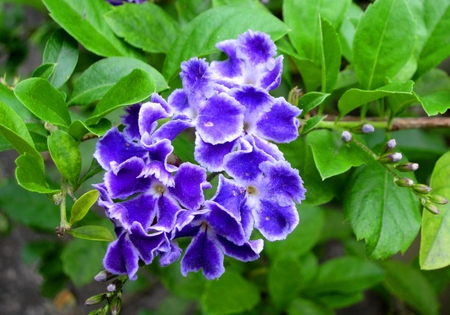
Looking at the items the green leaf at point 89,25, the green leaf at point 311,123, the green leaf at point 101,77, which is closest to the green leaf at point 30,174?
the green leaf at point 101,77

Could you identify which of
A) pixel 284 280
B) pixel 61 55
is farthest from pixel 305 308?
pixel 61 55

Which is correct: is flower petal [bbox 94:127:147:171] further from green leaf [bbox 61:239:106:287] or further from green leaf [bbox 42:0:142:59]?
green leaf [bbox 61:239:106:287]

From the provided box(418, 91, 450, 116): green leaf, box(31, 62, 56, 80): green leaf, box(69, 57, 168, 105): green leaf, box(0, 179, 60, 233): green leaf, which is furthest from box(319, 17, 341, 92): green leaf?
box(0, 179, 60, 233): green leaf

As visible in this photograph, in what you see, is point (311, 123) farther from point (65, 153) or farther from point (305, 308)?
point (305, 308)

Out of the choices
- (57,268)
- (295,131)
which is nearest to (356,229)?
(295,131)

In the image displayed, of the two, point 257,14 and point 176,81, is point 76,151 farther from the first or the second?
point 257,14

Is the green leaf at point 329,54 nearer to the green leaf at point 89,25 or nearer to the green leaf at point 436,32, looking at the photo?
the green leaf at point 436,32
